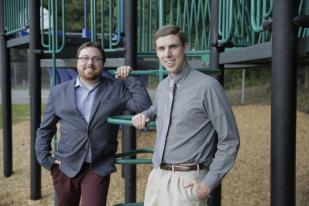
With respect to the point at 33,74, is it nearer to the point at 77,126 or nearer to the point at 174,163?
the point at 77,126

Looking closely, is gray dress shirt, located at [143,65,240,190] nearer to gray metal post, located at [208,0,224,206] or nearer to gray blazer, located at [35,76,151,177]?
gray blazer, located at [35,76,151,177]

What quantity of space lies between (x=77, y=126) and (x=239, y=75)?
1940 cm

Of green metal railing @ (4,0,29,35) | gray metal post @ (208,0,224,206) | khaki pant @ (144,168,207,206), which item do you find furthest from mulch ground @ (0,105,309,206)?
khaki pant @ (144,168,207,206)

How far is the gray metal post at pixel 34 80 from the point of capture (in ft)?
16.5

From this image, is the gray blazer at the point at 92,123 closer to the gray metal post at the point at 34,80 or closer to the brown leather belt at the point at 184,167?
the brown leather belt at the point at 184,167

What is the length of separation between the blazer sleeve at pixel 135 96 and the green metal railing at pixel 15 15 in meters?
3.05

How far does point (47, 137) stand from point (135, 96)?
64 centimetres

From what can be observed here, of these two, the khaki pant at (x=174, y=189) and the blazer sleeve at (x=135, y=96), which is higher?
the blazer sleeve at (x=135, y=96)

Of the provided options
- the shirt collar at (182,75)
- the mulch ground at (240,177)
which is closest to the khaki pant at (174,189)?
the shirt collar at (182,75)

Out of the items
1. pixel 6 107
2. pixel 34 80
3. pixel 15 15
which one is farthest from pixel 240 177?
pixel 15 15

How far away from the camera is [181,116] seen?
7.75 ft

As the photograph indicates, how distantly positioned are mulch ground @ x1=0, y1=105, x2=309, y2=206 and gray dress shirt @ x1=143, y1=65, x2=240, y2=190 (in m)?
3.05

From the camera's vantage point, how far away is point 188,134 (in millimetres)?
2354

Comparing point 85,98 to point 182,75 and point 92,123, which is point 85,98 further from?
point 182,75
